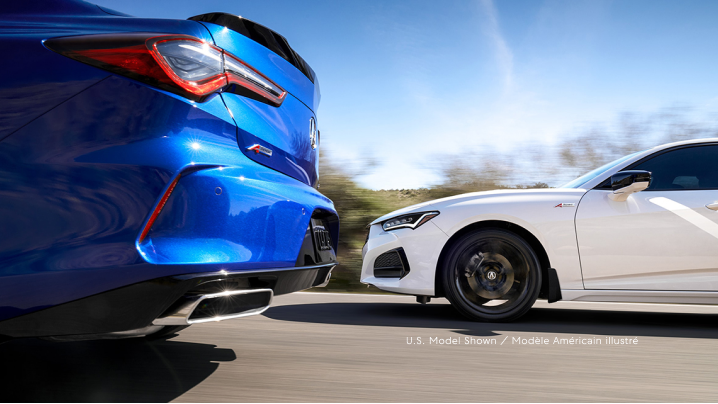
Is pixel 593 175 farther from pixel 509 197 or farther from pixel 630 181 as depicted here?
pixel 509 197

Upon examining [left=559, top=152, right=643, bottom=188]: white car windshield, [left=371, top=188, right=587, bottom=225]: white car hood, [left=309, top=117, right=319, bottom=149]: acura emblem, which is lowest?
[left=371, top=188, right=587, bottom=225]: white car hood

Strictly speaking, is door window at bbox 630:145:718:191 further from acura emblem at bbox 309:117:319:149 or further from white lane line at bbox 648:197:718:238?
acura emblem at bbox 309:117:319:149

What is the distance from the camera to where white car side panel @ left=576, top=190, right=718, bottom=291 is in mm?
3816

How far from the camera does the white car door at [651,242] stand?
3.82m

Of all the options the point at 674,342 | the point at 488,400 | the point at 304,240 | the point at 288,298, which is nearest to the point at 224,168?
the point at 304,240

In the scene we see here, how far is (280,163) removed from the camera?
232 cm

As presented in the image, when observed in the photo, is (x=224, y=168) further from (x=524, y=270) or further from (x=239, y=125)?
(x=524, y=270)

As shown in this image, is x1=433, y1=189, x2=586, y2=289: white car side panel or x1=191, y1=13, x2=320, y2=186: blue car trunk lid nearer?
x1=191, y1=13, x2=320, y2=186: blue car trunk lid

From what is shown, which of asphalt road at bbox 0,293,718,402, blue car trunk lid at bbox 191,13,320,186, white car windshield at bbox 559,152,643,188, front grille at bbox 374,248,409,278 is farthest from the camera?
white car windshield at bbox 559,152,643,188

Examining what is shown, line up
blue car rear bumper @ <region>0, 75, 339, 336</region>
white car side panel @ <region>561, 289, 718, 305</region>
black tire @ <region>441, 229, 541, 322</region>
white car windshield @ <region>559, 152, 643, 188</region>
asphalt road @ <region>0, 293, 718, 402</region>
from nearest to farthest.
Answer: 1. blue car rear bumper @ <region>0, 75, 339, 336</region>
2. asphalt road @ <region>0, 293, 718, 402</region>
3. white car side panel @ <region>561, 289, 718, 305</region>
4. black tire @ <region>441, 229, 541, 322</region>
5. white car windshield @ <region>559, 152, 643, 188</region>

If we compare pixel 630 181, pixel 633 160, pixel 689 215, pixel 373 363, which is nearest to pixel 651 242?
pixel 689 215

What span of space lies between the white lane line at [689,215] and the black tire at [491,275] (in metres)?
1.03

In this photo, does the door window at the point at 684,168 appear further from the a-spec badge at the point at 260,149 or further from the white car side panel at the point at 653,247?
the a-spec badge at the point at 260,149


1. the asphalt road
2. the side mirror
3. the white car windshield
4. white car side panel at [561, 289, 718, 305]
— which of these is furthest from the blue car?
the white car windshield
